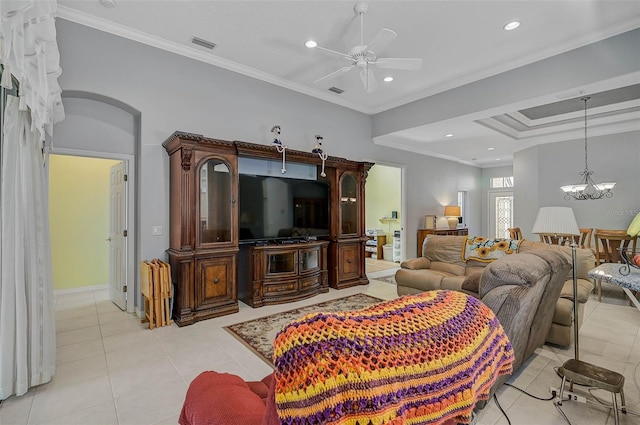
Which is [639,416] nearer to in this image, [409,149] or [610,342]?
[610,342]

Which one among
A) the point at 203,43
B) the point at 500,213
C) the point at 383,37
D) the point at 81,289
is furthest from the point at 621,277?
the point at 500,213

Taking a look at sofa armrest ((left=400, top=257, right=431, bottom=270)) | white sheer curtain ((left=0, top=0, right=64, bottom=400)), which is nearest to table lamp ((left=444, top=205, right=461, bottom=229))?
sofa armrest ((left=400, top=257, right=431, bottom=270))

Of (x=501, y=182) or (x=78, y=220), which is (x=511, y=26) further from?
(x=501, y=182)

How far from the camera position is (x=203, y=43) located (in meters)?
3.76

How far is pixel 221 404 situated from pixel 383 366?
75 centimetres

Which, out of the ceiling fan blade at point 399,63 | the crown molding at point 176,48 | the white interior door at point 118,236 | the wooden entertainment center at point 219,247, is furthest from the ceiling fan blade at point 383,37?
the white interior door at point 118,236

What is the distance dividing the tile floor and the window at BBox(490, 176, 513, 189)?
6353mm

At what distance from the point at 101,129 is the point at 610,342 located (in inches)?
238

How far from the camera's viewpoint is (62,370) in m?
2.49

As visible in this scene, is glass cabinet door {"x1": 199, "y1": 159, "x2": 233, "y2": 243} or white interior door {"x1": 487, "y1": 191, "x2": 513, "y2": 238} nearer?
glass cabinet door {"x1": 199, "y1": 159, "x2": 233, "y2": 243}

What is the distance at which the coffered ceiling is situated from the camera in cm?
306

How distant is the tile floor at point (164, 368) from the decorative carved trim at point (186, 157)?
5.99ft

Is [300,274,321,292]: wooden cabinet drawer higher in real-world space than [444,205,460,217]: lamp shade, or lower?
lower

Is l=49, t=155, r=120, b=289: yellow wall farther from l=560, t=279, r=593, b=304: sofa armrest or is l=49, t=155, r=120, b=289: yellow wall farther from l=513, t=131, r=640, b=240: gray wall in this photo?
l=513, t=131, r=640, b=240: gray wall
